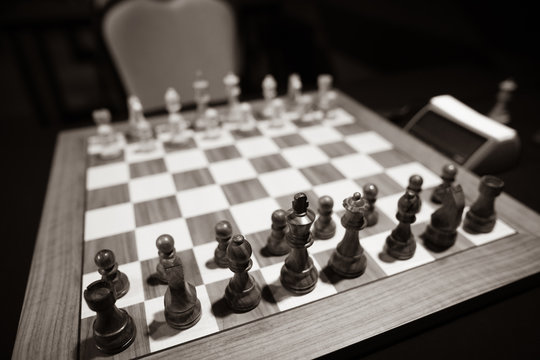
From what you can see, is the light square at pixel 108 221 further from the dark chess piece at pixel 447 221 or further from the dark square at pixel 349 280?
the dark chess piece at pixel 447 221

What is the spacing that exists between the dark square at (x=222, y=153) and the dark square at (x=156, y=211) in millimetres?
265

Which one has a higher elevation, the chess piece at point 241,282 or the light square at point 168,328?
the chess piece at point 241,282

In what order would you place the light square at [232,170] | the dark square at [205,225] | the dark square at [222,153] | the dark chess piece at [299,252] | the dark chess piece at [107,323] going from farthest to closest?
the dark square at [222,153] < the light square at [232,170] < the dark square at [205,225] < the dark chess piece at [299,252] < the dark chess piece at [107,323]

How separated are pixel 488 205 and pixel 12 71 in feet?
18.4

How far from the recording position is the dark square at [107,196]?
1159 millimetres

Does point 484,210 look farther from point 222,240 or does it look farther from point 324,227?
point 222,240

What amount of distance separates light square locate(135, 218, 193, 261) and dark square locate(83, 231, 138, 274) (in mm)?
17

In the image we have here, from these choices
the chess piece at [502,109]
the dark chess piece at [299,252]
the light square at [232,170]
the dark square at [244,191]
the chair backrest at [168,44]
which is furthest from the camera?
the chair backrest at [168,44]

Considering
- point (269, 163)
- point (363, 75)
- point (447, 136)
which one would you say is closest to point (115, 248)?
point (269, 163)

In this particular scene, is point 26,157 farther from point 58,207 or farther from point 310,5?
point 310,5

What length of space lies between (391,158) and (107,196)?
3.12ft

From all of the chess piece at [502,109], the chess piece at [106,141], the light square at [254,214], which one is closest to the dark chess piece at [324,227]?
the light square at [254,214]

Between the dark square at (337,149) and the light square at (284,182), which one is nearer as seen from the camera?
the light square at (284,182)

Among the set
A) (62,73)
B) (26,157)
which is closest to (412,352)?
(26,157)
